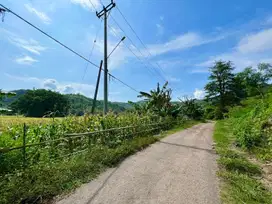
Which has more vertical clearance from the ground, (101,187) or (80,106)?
(80,106)

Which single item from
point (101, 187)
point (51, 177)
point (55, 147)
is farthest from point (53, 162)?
point (101, 187)

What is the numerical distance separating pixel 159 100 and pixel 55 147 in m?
17.1

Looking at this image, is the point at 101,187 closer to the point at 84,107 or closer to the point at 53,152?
the point at 53,152

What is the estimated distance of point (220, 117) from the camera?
47.3 m

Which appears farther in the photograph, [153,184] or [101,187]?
[153,184]

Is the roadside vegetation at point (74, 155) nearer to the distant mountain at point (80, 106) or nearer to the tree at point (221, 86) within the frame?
the distant mountain at point (80, 106)

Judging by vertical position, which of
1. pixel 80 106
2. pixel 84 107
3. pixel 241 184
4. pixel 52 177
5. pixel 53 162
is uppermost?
pixel 80 106

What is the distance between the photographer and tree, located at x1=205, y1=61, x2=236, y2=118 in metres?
51.6

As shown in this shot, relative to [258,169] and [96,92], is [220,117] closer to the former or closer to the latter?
[96,92]

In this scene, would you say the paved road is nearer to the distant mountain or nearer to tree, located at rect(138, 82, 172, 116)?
the distant mountain

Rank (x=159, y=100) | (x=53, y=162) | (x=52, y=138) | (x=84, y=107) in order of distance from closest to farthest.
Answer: (x=53, y=162)
(x=52, y=138)
(x=84, y=107)
(x=159, y=100)

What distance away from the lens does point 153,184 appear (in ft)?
15.7

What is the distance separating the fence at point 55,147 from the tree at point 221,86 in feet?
153

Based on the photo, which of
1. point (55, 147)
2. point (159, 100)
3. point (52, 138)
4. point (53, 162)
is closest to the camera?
point (53, 162)
